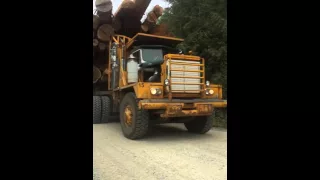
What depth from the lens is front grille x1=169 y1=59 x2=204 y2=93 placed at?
4.96 m

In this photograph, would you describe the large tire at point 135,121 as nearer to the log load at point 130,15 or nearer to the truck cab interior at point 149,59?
the truck cab interior at point 149,59

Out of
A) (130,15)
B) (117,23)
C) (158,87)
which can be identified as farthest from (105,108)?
(158,87)

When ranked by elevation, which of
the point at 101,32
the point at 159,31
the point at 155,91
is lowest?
the point at 155,91

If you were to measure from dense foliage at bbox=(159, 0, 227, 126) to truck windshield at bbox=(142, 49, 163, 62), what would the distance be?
2100 mm

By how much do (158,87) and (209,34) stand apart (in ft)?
12.2

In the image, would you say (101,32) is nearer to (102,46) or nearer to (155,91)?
(102,46)

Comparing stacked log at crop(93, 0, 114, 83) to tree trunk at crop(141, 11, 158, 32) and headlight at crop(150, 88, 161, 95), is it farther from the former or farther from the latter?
headlight at crop(150, 88, 161, 95)

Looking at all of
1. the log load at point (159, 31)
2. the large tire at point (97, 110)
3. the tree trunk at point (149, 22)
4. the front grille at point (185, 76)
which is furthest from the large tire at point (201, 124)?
the tree trunk at point (149, 22)

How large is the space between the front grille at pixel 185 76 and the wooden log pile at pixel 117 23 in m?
2.52

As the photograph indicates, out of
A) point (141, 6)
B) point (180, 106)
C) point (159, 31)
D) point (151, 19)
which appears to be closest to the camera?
point (180, 106)

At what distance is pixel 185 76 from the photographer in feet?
16.6

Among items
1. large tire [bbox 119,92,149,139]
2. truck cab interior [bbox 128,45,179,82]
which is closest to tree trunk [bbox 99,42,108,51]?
truck cab interior [bbox 128,45,179,82]
